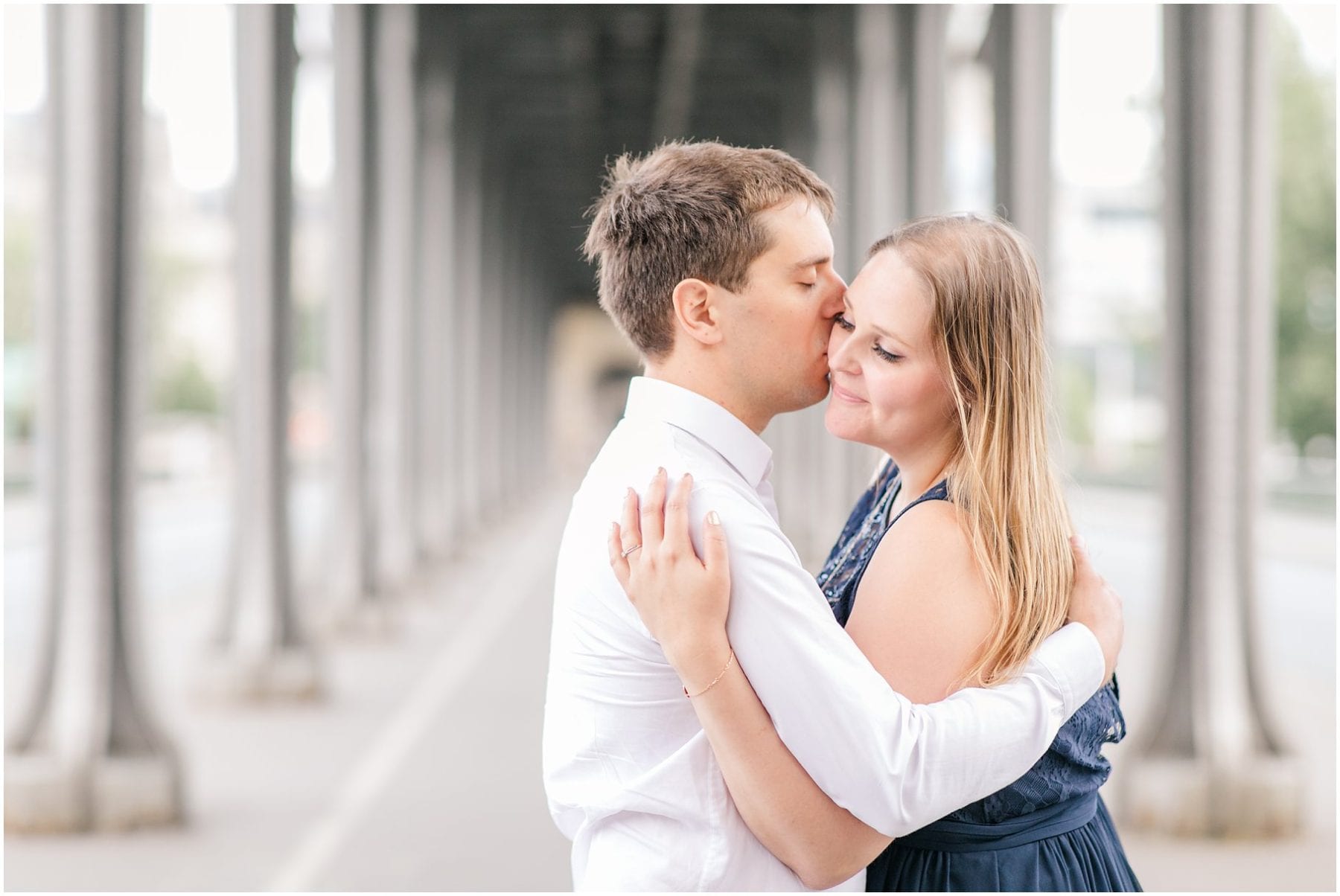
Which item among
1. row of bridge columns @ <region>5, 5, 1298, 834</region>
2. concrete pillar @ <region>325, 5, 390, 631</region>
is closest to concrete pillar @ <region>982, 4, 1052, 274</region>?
row of bridge columns @ <region>5, 5, 1298, 834</region>

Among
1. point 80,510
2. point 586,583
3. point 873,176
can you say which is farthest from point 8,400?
point 586,583

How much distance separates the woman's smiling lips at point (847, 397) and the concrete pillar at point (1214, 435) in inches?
170

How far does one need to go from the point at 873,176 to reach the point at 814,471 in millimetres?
5849

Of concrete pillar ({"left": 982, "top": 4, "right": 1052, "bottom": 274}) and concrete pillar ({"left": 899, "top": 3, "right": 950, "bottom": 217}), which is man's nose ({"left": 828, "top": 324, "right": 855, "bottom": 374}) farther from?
concrete pillar ({"left": 899, "top": 3, "right": 950, "bottom": 217})

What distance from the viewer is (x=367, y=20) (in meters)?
12.6

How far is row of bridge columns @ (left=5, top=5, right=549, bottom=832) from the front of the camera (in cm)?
579

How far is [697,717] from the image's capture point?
2.01 metres

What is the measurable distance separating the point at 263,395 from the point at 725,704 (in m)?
7.24

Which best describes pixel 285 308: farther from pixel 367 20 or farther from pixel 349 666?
pixel 367 20

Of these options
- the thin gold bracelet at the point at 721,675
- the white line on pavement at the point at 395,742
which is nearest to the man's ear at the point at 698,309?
the thin gold bracelet at the point at 721,675

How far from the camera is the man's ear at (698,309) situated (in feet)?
6.82

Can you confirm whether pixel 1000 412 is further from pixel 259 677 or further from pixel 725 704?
pixel 259 677

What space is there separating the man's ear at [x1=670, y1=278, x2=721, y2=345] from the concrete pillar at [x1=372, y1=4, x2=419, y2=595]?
12089 millimetres

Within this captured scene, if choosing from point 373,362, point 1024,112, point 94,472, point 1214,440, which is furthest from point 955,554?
point 373,362
